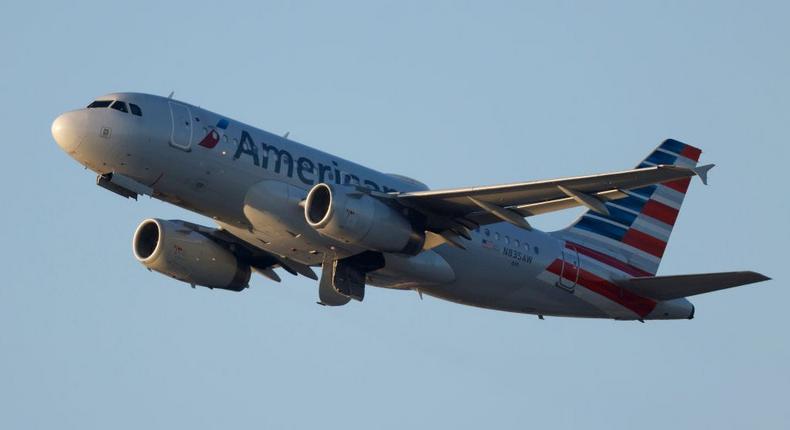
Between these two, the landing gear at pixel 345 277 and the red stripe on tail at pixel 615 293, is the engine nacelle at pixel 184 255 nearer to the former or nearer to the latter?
the landing gear at pixel 345 277

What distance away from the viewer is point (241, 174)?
42.0m

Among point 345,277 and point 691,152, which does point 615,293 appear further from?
point 345,277

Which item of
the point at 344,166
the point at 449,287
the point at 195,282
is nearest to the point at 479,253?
the point at 449,287

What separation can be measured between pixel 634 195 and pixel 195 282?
699 inches

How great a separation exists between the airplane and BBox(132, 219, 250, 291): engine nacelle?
0.05 metres

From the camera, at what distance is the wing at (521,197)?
38.7 metres

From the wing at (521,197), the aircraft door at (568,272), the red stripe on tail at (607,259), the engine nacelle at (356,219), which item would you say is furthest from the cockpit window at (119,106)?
the red stripe on tail at (607,259)

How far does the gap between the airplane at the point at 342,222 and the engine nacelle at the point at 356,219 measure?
1.7 inches

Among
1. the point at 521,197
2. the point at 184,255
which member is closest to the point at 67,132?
the point at 184,255

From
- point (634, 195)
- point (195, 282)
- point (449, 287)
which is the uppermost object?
point (634, 195)

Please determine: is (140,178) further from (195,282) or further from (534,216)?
(534,216)

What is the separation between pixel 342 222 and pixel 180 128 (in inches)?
226

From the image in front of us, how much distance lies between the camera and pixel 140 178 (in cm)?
4153

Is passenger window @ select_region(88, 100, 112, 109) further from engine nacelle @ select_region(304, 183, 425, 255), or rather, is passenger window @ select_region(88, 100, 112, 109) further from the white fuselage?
engine nacelle @ select_region(304, 183, 425, 255)
